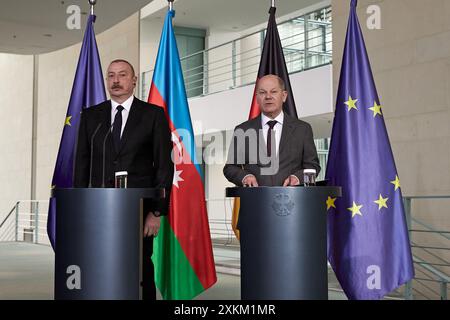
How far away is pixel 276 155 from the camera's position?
3092 millimetres

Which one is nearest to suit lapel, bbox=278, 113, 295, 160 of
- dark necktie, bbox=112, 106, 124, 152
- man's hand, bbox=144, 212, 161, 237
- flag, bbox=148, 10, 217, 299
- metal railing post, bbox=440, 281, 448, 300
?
man's hand, bbox=144, 212, 161, 237

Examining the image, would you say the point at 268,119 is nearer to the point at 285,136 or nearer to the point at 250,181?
the point at 285,136

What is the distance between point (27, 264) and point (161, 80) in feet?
17.3

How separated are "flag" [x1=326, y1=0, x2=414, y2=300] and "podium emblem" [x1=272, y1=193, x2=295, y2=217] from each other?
1456mm

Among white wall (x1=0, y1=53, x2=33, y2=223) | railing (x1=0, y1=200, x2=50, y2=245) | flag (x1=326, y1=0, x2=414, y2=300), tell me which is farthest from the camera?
white wall (x1=0, y1=53, x2=33, y2=223)

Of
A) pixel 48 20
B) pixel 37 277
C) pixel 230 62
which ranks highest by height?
pixel 230 62

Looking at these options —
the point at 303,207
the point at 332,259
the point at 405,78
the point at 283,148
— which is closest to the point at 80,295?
the point at 303,207

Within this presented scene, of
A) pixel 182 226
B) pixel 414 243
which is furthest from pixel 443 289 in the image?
pixel 182 226

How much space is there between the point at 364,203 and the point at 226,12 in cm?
896

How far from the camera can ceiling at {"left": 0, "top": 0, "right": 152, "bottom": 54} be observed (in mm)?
6344

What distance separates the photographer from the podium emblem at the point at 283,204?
253 cm

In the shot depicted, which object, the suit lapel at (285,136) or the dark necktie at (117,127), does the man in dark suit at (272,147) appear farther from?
the dark necktie at (117,127)

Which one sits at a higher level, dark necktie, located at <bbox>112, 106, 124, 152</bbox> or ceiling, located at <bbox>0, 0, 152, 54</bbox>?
ceiling, located at <bbox>0, 0, 152, 54</bbox>

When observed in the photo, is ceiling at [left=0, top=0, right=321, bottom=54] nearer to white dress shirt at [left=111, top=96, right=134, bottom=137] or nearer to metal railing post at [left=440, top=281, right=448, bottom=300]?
white dress shirt at [left=111, top=96, right=134, bottom=137]
